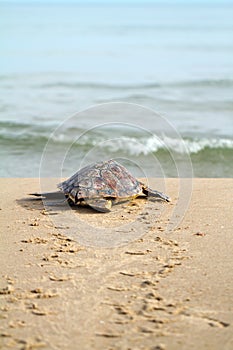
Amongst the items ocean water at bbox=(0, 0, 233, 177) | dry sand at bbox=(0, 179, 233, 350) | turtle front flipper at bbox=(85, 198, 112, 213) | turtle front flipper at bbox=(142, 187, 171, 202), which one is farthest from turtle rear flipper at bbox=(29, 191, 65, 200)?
ocean water at bbox=(0, 0, 233, 177)

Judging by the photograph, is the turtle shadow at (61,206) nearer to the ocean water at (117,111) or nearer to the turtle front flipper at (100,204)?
the turtle front flipper at (100,204)

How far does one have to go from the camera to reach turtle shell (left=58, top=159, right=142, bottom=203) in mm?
6252

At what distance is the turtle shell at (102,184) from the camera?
6252 millimetres

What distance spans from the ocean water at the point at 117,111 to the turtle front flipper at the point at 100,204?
11.2ft

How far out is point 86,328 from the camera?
3.68 m

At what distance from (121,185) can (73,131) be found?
269 inches

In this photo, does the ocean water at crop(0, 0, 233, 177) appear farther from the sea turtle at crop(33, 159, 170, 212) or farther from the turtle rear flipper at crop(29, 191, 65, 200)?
the sea turtle at crop(33, 159, 170, 212)

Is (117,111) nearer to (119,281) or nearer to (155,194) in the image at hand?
(155,194)

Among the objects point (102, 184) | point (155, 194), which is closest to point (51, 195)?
point (102, 184)

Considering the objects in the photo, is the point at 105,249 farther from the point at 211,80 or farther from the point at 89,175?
the point at 211,80

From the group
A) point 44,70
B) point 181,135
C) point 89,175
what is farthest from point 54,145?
point 44,70

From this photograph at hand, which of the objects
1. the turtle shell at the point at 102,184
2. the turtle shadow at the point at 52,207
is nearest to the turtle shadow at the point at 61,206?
the turtle shadow at the point at 52,207

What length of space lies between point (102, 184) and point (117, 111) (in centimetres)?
912

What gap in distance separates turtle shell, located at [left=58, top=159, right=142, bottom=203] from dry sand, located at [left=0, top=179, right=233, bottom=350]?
0.19 meters
